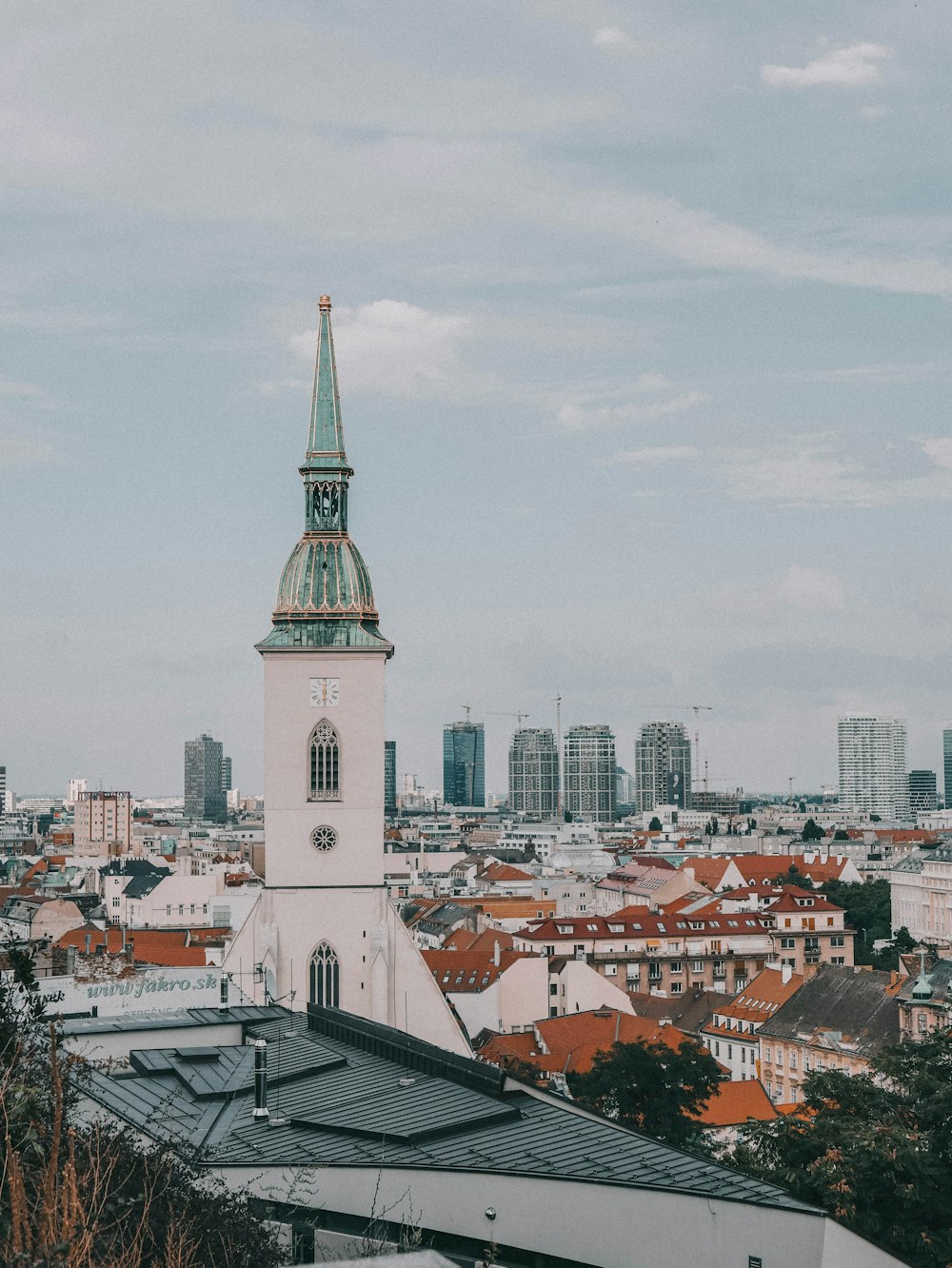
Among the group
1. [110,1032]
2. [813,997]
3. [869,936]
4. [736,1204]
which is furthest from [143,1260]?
[869,936]

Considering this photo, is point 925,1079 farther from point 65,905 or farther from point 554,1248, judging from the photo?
point 65,905

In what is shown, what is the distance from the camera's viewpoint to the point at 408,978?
46.2m

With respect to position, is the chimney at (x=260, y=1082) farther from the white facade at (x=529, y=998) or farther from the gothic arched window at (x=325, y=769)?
the white facade at (x=529, y=998)

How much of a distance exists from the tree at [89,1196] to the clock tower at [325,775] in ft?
72.6

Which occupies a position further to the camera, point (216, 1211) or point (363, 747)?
point (363, 747)

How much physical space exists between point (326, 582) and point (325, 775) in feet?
16.6

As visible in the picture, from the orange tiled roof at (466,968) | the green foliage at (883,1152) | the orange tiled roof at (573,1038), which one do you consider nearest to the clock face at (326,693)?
the green foliage at (883,1152)

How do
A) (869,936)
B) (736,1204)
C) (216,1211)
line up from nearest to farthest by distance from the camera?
(216,1211)
(736,1204)
(869,936)

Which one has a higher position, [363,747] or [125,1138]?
[363,747]

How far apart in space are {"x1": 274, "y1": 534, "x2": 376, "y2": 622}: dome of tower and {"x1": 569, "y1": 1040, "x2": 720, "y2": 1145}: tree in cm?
1337

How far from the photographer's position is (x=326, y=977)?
46.6 metres

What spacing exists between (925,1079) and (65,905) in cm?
8026

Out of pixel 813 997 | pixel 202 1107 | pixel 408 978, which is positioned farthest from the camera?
pixel 813 997

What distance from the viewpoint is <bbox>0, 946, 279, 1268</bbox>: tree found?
13.1 metres
